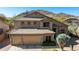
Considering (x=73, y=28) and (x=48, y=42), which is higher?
(x=73, y=28)

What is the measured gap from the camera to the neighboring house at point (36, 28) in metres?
2.43

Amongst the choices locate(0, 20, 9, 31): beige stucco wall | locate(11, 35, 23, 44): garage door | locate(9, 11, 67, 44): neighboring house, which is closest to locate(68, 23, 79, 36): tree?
locate(9, 11, 67, 44): neighboring house

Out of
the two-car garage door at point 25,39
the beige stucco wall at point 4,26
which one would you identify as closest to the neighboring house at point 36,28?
the two-car garage door at point 25,39

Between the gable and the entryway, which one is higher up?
the gable

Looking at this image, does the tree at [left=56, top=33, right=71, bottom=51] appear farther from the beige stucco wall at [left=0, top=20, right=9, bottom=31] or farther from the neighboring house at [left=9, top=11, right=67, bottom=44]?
the beige stucco wall at [left=0, top=20, right=9, bottom=31]

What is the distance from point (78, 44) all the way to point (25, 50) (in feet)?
3.20

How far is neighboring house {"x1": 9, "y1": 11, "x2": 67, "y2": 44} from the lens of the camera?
2430 millimetres

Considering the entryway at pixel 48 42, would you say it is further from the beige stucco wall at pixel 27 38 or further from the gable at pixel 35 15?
the gable at pixel 35 15

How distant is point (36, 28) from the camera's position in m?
2.45

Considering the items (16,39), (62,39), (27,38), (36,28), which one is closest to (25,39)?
(27,38)

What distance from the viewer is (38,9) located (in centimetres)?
254

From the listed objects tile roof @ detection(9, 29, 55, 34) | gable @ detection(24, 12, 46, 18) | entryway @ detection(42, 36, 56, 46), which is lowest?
entryway @ detection(42, 36, 56, 46)

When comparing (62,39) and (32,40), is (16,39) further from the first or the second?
(62,39)
